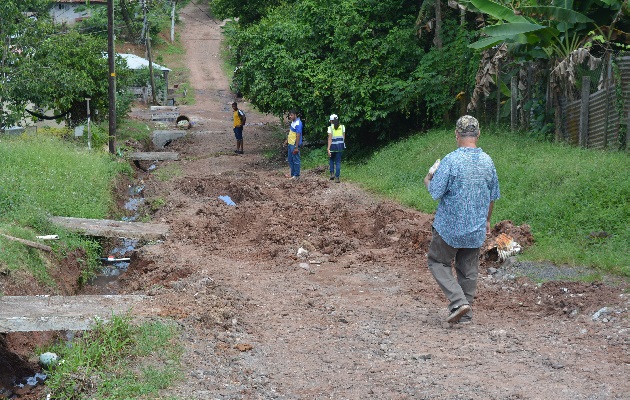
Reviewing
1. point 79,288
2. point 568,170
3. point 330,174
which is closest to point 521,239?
point 568,170

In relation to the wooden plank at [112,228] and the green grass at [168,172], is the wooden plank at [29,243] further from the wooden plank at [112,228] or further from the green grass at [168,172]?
the green grass at [168,172]

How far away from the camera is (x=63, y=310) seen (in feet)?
28.0

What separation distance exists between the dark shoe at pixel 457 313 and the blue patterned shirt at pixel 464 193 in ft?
1.90

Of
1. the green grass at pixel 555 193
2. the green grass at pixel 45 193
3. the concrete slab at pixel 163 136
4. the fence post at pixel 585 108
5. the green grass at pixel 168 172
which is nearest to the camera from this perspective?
the green grass at pixel 555 193

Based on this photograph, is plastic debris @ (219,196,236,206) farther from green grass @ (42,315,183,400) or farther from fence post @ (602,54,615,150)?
green grass @ (42,315,183,400)

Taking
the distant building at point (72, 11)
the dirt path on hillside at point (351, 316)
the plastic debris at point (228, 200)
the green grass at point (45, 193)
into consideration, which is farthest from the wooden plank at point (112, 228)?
the distant building at point (72, 11)

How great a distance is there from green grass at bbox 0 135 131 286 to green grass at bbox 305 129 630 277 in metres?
6.05

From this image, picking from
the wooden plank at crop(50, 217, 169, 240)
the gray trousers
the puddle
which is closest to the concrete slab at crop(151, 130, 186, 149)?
the puddle

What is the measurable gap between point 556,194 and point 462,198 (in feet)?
17.9

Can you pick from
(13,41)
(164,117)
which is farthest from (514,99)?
(164,117)

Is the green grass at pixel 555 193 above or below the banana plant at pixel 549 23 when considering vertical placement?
below

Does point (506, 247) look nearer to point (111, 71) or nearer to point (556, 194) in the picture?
point (556, 194)

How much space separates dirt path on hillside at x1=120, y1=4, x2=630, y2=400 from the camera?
6250 millimetres

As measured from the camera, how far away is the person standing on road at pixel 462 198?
7.44 m
